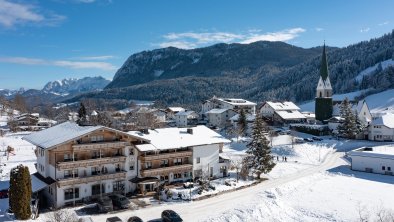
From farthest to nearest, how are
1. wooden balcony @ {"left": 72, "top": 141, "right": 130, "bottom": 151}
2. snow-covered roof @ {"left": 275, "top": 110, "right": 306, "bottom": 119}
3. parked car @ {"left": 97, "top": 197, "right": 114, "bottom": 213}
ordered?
snow-covered roof @ {"left": 275, "top": 110, "right": 306, "bottom": 119} → wooden balcony @ {"left": 72, "top": 141, "right": 130, "bottom": 151} → parked car @ {"left": 97, "top": 197, "right": 114, "bottom": 213}

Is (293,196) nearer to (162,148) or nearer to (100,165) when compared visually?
(162,148)

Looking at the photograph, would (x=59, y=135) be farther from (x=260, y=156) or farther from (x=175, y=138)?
(x=260, y=156)

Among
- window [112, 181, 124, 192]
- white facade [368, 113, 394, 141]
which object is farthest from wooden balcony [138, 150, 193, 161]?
white facade [368, 113, 394, 141]

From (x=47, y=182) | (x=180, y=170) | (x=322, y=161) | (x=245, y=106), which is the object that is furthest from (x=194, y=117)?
(x=47, y=182)

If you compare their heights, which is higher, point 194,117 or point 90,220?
point 194,117

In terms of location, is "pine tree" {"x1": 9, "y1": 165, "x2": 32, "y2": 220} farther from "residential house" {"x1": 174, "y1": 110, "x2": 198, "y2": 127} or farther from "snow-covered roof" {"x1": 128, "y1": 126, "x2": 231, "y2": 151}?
"residential house" {"x1": 174, "y1": 110, "x2": 198, "y2": 127}

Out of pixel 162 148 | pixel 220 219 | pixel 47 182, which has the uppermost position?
pixel 162 148

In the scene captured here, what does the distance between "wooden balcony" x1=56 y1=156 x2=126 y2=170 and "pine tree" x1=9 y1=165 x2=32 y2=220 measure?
210 inches

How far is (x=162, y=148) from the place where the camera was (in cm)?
4841

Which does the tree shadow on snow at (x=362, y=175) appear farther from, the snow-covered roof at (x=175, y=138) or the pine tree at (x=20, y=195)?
the pine tree at (x=20, y=195)

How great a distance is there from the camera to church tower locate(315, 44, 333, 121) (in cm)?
10988

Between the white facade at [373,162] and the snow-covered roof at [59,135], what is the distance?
45505 millimetres

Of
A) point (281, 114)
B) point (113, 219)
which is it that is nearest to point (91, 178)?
point (113, 219)

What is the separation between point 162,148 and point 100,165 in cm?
845
